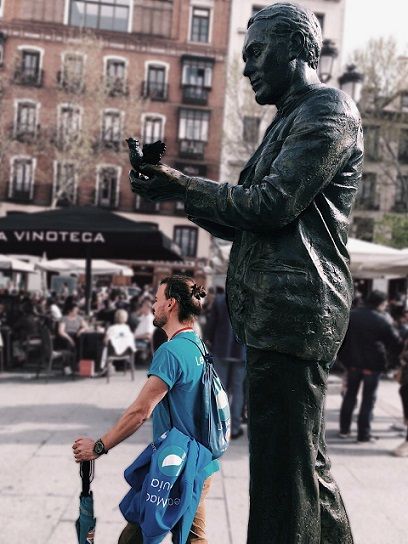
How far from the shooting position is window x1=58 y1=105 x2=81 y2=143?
105 ft

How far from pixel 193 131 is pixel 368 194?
38.5 ft

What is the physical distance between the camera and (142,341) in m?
12.0

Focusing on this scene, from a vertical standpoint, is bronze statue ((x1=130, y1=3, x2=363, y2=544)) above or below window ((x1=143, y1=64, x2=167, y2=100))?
below

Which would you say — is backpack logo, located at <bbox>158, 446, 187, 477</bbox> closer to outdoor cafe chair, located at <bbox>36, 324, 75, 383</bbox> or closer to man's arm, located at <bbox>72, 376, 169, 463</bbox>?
man's arm, located at <bbox>72, 376, 169, 463</bbox>

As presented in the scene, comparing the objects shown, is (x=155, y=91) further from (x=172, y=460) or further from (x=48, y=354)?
(x=172, y=460)

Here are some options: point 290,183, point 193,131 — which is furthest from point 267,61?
point 193,131

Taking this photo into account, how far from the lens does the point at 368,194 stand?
123 ft

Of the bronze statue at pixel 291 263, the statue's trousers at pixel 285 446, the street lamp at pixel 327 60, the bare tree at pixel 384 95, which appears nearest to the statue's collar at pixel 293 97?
the bronze statue at pixel 291 263

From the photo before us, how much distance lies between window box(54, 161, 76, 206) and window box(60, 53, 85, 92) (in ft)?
13.5

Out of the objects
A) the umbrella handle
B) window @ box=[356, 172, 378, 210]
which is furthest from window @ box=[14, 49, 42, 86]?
the umbrella handle

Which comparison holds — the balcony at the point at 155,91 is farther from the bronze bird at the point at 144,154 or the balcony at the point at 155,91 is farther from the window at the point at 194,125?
the bronze bird at the point at 144,154

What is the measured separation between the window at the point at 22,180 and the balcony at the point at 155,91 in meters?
8.32

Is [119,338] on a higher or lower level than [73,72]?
lower

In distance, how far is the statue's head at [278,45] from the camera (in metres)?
1.97
